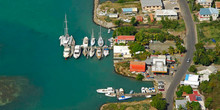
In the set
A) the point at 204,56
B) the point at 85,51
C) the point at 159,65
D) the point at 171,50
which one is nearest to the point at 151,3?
the point at 171,50

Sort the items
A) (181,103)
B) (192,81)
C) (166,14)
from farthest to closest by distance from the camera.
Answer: (166,14)
(192,81)
(181,103)

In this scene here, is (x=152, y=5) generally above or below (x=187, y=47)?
above

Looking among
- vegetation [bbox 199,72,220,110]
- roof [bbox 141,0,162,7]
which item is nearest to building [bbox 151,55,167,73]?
vegetation [bbox 199,72,220,110]

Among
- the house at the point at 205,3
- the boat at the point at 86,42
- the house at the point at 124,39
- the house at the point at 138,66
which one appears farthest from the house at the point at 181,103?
the house at the point at 205,3

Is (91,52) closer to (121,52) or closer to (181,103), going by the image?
(121,52)

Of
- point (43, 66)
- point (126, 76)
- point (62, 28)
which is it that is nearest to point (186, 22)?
point (126, 76)
